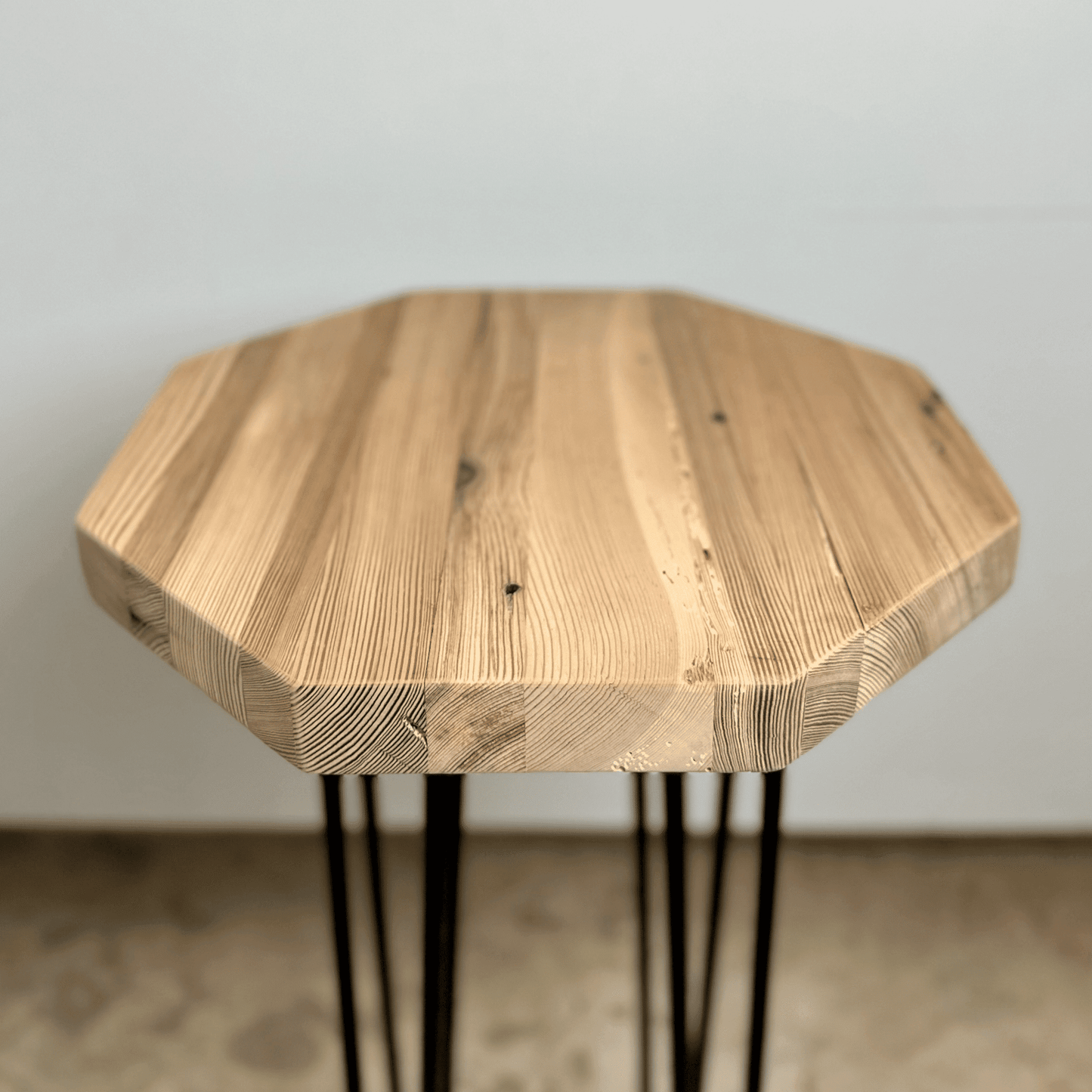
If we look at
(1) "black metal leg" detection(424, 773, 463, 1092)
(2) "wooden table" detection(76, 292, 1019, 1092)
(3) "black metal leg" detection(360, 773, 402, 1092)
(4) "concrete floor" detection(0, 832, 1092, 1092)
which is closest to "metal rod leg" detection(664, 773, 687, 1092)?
(2) "wooden table" detection(76, 292, 1019, 1092)

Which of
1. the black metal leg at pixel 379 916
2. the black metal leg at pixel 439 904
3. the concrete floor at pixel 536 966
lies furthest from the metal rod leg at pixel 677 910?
the concrete floor at pixel 536 966

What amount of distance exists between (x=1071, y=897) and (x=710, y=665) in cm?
114

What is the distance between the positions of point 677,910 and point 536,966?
0.67 m

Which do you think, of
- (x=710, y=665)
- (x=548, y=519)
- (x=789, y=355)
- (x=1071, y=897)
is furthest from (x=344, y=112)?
(x=1071, y=897)

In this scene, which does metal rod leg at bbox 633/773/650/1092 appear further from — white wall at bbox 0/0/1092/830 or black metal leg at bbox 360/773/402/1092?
white wall at bbox 0/0/1092/830

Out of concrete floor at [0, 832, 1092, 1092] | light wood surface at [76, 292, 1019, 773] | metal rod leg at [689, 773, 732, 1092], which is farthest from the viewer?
concrete floor at [0, 832, 1092, 1092]

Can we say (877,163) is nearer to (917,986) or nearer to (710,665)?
(710,665)

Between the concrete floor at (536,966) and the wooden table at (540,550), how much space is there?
0.50 metres

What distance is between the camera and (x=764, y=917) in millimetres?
682

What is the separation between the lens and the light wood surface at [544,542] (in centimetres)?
49

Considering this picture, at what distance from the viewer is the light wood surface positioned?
0.49m

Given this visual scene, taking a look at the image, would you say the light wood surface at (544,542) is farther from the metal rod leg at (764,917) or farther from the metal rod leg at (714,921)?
the metal rod leg at (714,921)

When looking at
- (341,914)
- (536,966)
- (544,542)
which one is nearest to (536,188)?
(544,542)

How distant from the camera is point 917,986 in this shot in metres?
1.27
